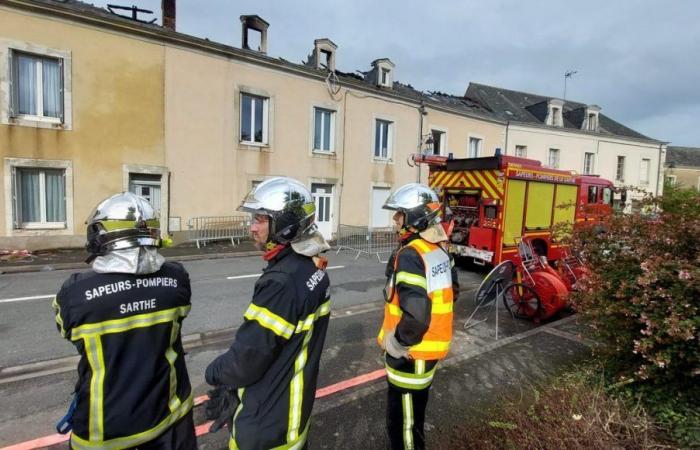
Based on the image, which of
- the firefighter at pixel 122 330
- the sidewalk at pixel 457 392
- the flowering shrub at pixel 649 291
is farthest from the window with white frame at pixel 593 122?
the firefighter at pixel 122 330

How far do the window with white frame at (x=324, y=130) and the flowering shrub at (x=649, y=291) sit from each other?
14.1 m

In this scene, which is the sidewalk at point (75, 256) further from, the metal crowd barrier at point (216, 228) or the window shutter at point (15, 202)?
the window shutter at point (15, 202)

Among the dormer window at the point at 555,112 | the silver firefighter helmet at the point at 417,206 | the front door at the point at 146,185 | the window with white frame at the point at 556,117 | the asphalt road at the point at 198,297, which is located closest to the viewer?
the silver firefighter helmet at the point at 417,206

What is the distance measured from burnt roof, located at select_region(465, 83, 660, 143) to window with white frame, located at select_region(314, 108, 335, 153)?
39.0 ft

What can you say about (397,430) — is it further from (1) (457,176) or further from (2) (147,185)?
(2) (147,185)

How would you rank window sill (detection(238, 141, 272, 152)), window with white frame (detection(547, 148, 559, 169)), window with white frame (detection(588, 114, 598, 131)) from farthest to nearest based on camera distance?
1. window with white frame (detection(588, 114, 598, 131))
2. window with white frame (detection(547, 148, 559, 169))
3. window sill (detection(238, 141, 272, 152))

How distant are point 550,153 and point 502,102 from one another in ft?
15.4

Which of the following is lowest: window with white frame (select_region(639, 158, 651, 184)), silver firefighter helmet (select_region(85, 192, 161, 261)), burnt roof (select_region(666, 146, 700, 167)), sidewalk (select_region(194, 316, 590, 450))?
sidewalk (select_region(194, 316, 590, 450))

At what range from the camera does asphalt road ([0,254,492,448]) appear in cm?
340

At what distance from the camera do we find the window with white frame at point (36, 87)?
11161 mm

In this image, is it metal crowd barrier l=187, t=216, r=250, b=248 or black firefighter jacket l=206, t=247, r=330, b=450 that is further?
metal crowd barrier l=187, t=216, r=250, b=248

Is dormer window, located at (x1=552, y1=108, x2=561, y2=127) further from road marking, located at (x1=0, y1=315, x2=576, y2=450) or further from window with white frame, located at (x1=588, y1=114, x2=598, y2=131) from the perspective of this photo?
road marking, located at (x1=0, y1=315, x2=576, y2=450)

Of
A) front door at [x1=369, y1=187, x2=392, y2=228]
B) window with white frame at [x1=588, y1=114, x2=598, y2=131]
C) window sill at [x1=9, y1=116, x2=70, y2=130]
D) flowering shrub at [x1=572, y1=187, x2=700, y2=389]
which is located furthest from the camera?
window with white frame at [x1=588, y1=114, x2=598, y2=131]

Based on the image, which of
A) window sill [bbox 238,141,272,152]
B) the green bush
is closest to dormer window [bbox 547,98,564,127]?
window sill [bbox 238,141,272,152]
